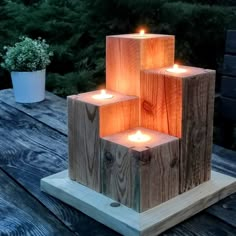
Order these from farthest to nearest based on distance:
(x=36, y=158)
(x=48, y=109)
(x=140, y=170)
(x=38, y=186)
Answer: (x=48, y=109)
(x=36, y=158)
(x=38, y=186)
(x=140, y=170)

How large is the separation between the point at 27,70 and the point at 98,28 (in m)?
1.20

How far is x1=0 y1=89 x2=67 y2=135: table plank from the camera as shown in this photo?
181 centimetres

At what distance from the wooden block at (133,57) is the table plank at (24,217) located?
37 cm

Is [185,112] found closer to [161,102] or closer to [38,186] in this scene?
[161,102]

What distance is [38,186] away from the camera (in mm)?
1196

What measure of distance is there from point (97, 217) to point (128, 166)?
0.46 feet

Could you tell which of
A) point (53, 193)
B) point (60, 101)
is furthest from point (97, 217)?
point (60, 101)

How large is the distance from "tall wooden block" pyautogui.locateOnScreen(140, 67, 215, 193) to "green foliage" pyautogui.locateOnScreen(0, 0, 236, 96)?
183cm

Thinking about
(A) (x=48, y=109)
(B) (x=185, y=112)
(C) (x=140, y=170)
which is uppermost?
(B) (x=185, y=112)

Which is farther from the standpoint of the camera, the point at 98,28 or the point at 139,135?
the point at 98,28

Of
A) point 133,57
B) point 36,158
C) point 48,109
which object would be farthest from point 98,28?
point 133,57

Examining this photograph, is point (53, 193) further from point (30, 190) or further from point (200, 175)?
point (200, 175)

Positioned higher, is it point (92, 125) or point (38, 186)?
point (92, 125)

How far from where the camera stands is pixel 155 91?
1071 mm
